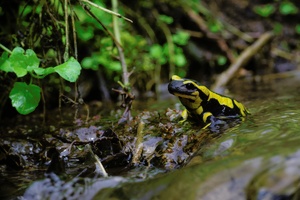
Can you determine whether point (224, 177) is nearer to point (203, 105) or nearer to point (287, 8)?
point (203, 105)

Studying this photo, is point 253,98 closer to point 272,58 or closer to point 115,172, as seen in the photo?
point 115,172

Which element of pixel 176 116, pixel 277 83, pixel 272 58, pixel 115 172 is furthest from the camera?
pixel 272 58

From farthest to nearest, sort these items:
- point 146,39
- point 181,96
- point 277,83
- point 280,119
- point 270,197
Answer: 1. point 146,39
2. point 277,83
3. point 181,96
4. point 280,119
5. point 270,197

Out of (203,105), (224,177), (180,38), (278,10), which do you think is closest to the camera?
(224,177)

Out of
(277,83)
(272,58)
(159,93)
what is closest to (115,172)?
(159,93)

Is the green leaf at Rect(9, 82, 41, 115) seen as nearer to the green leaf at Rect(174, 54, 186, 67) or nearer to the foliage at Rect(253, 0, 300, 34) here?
the green leaf at Rect(174, 54, 186, 67)

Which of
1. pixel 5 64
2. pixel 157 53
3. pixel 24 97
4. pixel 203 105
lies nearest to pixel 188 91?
pixel 203 105

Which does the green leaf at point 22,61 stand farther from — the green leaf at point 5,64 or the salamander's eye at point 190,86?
the salamander's eye at point 190,86
